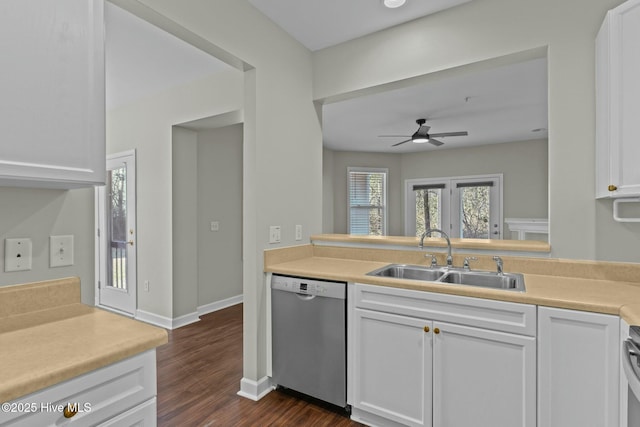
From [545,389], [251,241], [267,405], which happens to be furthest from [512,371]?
[251,241]

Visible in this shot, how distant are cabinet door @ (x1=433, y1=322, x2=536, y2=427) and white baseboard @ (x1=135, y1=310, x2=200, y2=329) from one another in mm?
2823

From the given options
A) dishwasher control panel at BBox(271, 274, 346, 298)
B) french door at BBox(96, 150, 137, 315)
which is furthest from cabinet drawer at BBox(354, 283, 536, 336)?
french door at BBox(96, 150, 137, 315)

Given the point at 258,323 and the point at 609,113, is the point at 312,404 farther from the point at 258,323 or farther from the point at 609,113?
the point at 609,113

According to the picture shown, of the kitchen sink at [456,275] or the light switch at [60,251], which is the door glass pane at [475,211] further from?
the light switch at [60,251]

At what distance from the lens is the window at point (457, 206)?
625 cm

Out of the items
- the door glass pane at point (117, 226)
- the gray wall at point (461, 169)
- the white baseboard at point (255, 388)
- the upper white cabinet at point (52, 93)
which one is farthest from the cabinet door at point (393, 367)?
the gray wall at point (461, 169)

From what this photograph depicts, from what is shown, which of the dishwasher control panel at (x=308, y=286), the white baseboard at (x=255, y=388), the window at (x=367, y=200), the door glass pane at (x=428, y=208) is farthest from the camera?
the window at (x=367, y=200)

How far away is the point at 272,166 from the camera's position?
7.79ft

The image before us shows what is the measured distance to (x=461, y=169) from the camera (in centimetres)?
653

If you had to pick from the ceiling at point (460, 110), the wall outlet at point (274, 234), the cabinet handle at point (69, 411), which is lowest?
the cabinet handle at point (69, 411)

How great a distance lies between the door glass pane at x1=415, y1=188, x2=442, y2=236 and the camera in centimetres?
684

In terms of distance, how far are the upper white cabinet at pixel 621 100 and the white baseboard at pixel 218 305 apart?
3.87 m

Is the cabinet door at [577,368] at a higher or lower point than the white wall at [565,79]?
lower

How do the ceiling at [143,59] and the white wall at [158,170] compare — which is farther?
the white wall at [158,170]
